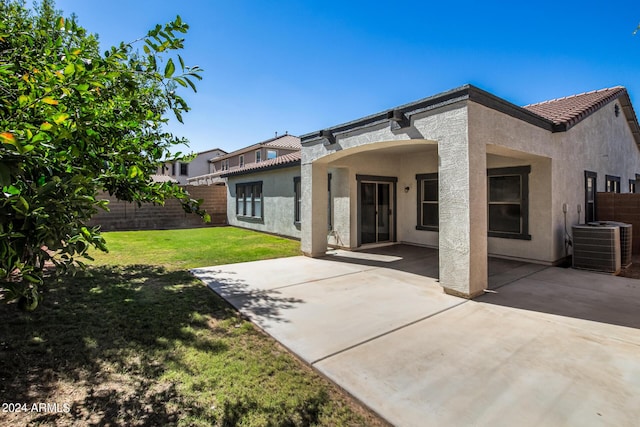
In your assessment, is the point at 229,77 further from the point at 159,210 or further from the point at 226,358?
the point at 159,210

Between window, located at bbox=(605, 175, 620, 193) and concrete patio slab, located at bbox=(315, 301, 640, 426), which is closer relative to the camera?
concrete patio slab, located at bbox=(315, 301, 640, 426)

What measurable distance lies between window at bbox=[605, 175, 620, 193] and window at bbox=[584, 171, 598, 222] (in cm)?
135

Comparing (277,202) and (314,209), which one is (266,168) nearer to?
(277,202)

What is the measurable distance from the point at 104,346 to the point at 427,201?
30.7ft

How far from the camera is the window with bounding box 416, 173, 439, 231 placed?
1030 centimetres

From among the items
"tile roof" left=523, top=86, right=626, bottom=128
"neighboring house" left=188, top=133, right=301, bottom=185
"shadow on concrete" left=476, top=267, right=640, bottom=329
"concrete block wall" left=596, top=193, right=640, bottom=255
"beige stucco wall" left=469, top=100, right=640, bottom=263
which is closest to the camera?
"shadow on concrete" left=476, top=267, right=640, bottom=329

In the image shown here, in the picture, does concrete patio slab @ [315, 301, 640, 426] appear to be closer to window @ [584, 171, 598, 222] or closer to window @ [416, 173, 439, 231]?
window @ [416, 173, 439, 231]

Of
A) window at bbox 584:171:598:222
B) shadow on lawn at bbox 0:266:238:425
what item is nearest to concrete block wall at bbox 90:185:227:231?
shadow on lawn at bbox 0:266:238:425

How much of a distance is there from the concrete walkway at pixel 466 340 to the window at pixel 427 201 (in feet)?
11.4

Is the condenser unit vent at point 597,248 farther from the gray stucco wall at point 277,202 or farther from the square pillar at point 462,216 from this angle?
the gray stucco wall at point 277,202

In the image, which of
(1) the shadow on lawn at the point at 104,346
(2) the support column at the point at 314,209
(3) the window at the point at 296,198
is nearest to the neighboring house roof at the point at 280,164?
(3) the window at the point at 296,198

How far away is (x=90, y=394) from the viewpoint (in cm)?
281

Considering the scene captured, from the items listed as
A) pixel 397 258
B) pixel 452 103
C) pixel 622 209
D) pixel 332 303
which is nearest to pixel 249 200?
pixel 397 258

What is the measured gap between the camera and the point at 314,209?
9.38 metres
